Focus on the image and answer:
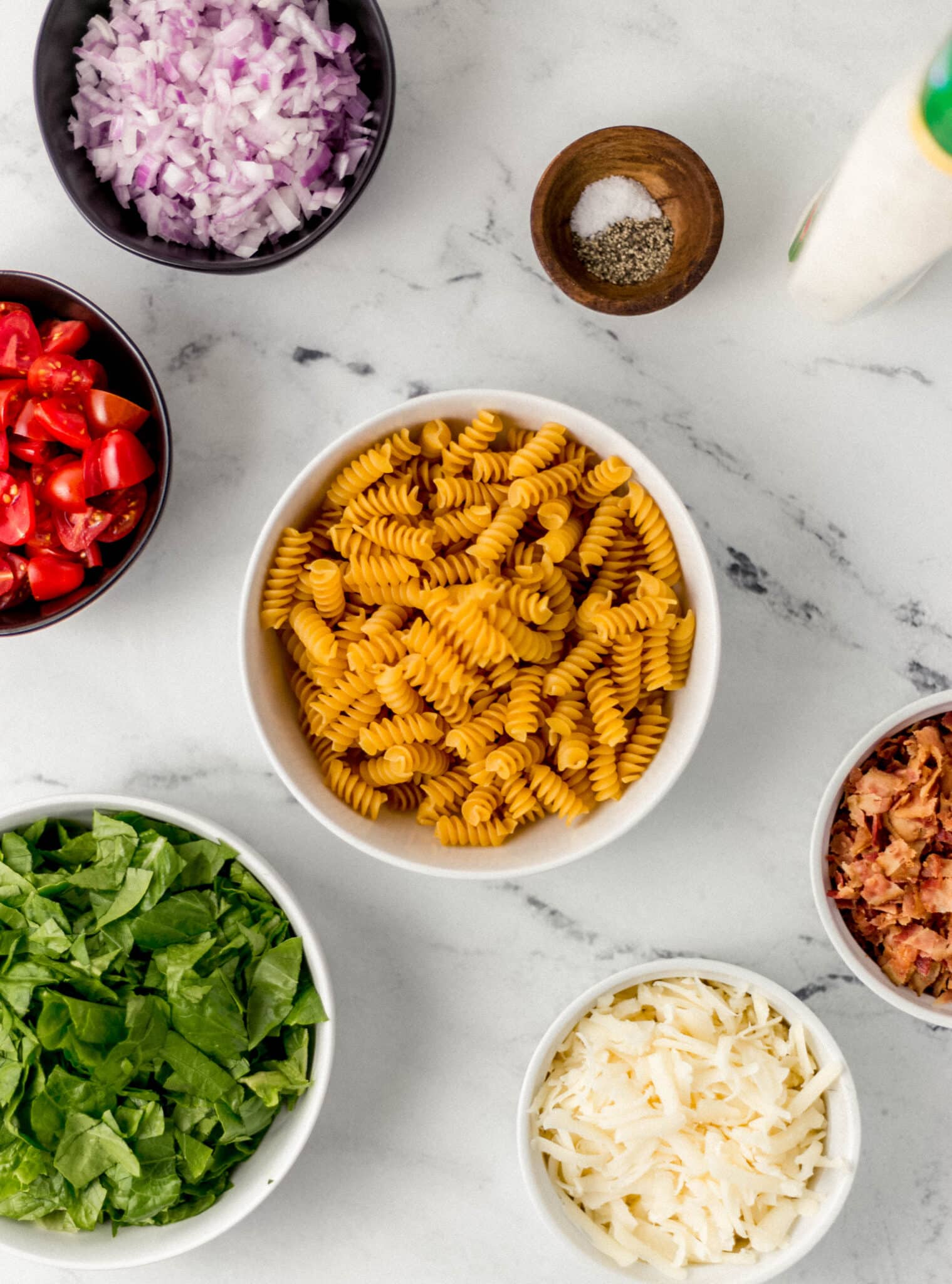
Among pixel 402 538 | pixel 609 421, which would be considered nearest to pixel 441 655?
pixel 402 538

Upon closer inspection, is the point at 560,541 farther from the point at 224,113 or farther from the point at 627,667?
the point at 224,113

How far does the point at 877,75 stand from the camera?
76.0 inches

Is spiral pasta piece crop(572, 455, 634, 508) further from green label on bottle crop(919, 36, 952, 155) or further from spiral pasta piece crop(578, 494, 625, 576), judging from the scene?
green label on bottle crop(919, 36, 952, 155)

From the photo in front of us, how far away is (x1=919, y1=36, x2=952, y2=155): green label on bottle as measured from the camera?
137 cm

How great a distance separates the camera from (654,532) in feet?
5.84

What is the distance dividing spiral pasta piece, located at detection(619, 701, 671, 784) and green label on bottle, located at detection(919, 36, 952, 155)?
0.90m

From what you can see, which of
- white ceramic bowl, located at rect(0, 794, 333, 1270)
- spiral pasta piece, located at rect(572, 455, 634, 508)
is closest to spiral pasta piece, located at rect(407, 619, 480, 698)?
spiral pasta piece, located at rect(572, 455, 634, 508)

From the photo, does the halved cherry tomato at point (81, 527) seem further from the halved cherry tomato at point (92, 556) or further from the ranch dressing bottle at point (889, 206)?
the ranch dressing bottle at point (889, 206)

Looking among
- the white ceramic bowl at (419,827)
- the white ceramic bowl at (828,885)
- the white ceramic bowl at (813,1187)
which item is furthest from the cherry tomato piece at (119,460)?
the white ceramic bowl at (828,885)

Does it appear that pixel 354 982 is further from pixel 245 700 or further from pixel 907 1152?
pixel 907 1152

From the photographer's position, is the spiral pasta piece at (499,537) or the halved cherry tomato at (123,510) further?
the halved cherry tomato at (123,510)

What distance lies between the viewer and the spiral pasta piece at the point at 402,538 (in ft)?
5.69

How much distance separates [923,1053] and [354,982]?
1.02 meters

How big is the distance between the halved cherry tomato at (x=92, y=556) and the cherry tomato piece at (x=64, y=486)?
0.20 feet
